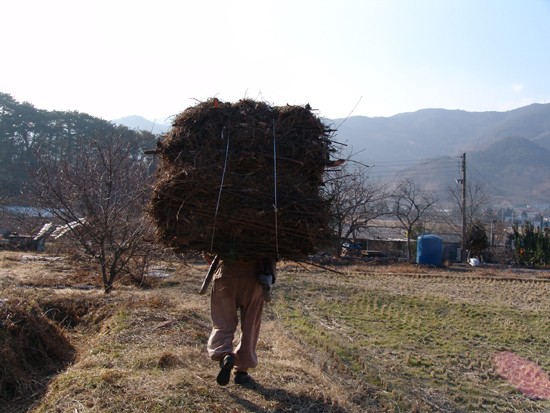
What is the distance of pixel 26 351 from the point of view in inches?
173

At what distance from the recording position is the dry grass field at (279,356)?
349 cm

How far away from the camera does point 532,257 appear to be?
94.3 ft

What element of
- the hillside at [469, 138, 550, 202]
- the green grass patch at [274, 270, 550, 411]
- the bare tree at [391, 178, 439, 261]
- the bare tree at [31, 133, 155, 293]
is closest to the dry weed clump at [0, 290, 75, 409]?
the bare tree at [31, 133, 155, 293]

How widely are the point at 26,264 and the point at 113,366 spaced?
1256 cm

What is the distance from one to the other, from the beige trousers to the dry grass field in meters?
0.29

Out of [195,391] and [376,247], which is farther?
[376,247]

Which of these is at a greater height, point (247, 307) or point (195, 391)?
point (247, 307)

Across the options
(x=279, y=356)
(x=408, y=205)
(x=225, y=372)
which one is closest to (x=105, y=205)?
(x=279, y=356)

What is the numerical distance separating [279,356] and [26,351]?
2813 mm

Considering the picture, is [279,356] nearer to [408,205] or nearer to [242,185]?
[242,185]

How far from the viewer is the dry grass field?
3.49 metres

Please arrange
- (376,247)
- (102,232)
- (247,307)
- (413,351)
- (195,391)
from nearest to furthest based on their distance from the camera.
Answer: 1. (195,391)
2. (247,307)
3. (413,351)
4. (102,232)
5. (376,247)

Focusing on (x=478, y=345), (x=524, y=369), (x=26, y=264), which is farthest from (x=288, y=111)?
(x=26, y=264)

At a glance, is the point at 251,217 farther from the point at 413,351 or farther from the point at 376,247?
the point at 376,247
